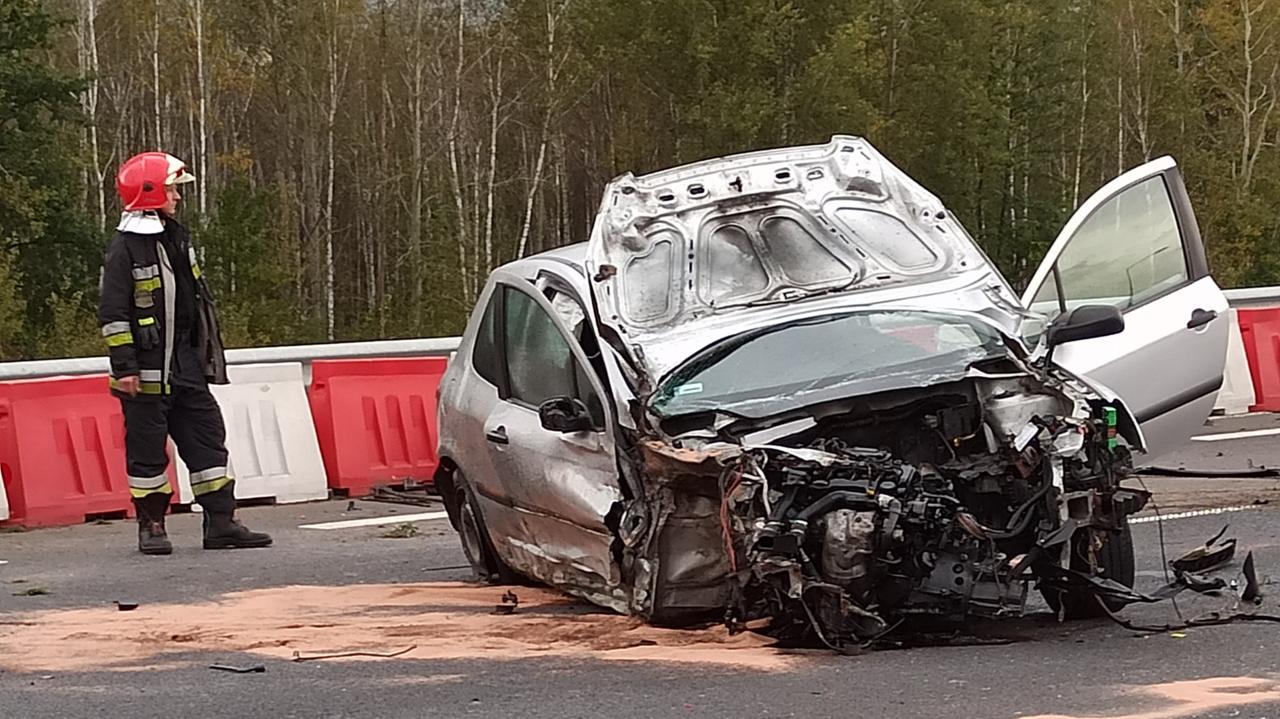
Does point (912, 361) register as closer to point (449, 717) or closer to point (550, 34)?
point (449, 717)

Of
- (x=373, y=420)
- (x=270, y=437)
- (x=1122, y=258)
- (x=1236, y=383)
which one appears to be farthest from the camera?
(x=1236, y=383)

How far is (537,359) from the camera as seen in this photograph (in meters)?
8.09

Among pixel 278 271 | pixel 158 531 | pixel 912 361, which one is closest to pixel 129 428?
pixel 158 531

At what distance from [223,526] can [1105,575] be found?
546 cm

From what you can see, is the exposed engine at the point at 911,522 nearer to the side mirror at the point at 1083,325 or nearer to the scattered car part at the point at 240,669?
the side mirror at the point at 1083,325

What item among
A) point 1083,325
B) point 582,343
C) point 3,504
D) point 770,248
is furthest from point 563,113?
point 1083,325

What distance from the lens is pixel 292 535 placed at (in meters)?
11.3

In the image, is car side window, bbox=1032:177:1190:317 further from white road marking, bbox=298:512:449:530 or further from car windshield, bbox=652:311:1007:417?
white road marking, bbox=298:512:449:530

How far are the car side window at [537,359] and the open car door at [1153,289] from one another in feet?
6.96

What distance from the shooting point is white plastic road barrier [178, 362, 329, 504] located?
1266cm

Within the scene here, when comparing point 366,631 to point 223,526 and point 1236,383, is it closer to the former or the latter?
point 223,526

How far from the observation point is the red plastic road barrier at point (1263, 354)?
15891 mm

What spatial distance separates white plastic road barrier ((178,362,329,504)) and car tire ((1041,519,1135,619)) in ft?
22.4

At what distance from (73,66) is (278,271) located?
945 cm
